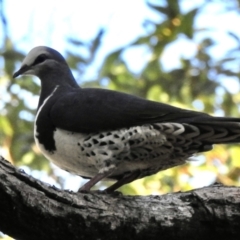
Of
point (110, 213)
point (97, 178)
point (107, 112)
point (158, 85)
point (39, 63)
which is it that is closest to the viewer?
point (110, 213)

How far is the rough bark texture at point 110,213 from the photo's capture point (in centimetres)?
288

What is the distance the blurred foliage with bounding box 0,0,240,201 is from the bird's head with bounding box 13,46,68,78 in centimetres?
97

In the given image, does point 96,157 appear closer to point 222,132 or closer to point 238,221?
point 222,132

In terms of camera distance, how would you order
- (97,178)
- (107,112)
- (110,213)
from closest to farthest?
1. (110,213)
2. (97,178)
3. (107,112)

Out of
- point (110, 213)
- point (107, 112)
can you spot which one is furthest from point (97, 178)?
point (110, 213)

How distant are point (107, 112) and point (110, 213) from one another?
1180mm

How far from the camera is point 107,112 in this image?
4348 millimetres

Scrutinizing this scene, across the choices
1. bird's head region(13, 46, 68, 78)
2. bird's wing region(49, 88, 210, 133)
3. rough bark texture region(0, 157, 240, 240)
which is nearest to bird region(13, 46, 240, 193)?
bird's wing region(49, 88, 210, 133)

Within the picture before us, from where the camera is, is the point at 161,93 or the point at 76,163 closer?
A: the point at 76,163

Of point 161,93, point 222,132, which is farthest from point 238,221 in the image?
point 161,93

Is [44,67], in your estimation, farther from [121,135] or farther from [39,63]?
[121,135]

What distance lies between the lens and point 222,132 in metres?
4.13

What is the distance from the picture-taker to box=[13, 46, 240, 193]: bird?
4117 mm

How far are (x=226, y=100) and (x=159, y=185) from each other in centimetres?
114
